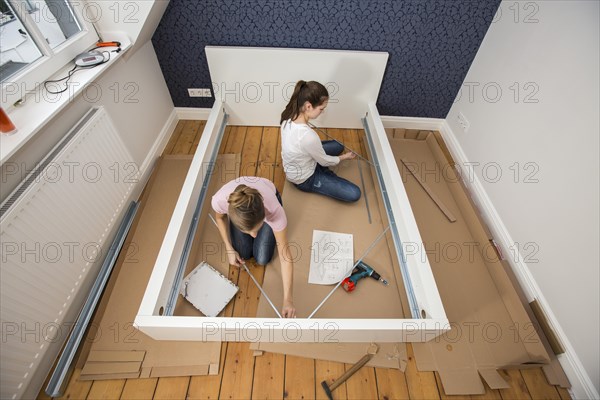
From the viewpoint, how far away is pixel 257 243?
1.68 metres

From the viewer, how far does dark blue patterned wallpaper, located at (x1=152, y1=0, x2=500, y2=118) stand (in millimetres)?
2002

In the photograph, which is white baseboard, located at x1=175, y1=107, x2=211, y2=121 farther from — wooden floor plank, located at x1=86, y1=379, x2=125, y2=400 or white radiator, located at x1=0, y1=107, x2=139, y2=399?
wooden floor plank, located at x1=86, y1=379, x2=125, y2=400

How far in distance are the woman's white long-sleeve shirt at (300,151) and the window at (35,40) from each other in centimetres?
119

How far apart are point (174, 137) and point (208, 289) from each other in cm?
151

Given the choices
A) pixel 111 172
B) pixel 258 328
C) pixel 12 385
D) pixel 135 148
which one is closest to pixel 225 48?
pixel 135 148

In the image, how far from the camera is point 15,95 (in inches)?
50.9

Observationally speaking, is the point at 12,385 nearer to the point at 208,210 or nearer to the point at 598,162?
the point at 208,210

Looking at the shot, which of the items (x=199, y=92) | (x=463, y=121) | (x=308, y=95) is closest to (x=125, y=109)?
(x=199, y=92)

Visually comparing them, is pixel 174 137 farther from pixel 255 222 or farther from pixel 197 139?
pixel 255 222

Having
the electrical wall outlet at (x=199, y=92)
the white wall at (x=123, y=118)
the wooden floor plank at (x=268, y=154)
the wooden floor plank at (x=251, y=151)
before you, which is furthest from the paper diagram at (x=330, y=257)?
the electrical wall outlet at (x=199, y=92)

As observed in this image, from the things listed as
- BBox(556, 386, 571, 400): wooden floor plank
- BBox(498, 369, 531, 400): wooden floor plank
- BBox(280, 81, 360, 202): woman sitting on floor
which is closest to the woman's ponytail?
BBox(280, 81, 360, 202): woman sitting on floor

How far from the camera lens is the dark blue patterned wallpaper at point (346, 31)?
6.57ft

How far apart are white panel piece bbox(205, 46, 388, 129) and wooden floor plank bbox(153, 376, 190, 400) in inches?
78.2

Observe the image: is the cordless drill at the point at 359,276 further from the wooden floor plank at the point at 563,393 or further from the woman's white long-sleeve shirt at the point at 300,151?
the wooden floor plank at the point at 563,393
